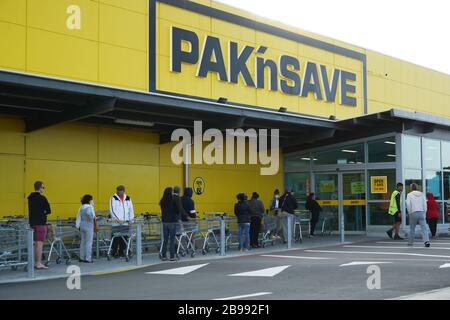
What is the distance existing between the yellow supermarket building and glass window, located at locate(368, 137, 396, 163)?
0.04 meters

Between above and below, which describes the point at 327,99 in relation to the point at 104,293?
above

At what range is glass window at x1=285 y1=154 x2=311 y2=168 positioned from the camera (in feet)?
81.7

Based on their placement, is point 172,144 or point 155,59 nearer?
point 155,59

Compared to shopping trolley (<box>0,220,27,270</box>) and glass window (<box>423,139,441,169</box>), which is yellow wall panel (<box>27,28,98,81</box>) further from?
A: glass window (<box>423,139,441,169</box>)

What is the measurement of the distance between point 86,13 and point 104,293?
8.97 meters

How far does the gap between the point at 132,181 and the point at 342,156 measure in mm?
8314

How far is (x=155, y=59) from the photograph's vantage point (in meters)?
18.2

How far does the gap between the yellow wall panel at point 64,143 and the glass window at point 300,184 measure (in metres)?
9.24

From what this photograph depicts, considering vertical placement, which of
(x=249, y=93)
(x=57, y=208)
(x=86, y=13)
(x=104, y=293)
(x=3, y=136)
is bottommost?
(x=104, y=293)

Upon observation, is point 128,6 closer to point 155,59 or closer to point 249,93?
→ point 155,59

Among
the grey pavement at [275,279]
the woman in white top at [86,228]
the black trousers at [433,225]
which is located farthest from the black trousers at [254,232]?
the black trousers at [433,225]
